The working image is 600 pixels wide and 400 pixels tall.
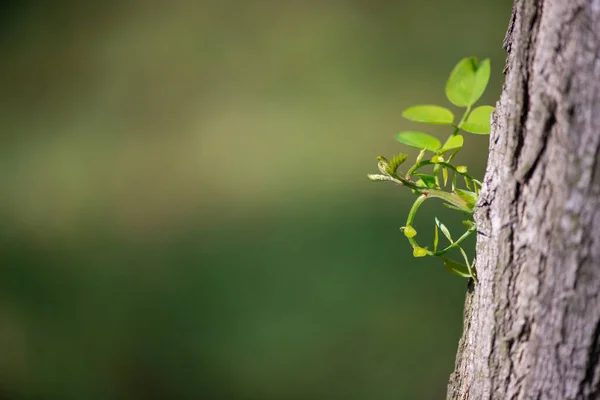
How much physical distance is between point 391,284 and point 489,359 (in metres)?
1.01

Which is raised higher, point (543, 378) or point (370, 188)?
point (370, 188)

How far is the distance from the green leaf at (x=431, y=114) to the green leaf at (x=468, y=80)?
0.02m

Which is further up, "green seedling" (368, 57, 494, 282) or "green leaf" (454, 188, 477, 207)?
"green seedling" (368, 57, 494, 282)

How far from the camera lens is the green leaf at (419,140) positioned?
1.59 ft

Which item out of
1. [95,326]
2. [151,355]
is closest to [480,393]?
[151,355]

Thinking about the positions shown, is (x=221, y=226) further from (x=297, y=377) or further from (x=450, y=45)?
(x=450, y=45)

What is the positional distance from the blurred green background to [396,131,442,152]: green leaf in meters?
0.95

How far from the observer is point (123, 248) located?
1572 mm

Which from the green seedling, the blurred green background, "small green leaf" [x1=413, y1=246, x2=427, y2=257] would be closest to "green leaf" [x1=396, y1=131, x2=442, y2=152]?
the green seedling

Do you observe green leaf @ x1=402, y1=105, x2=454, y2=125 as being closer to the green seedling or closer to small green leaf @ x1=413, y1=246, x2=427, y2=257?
the green seedling

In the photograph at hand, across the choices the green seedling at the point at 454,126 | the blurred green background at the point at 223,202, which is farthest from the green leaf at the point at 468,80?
the blurred green background at the point at 223,202

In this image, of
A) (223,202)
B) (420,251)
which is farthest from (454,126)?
(223,202)

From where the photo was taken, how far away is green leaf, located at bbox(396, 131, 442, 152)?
48 cm

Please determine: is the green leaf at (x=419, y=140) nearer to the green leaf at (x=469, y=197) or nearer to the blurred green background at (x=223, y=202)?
the green leaf at (x=469, y=197)
